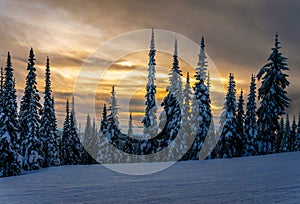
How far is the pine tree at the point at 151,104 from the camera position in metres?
42.6

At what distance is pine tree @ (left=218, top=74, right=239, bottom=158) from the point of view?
43.6 meters

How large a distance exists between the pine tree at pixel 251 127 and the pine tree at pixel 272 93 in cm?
994

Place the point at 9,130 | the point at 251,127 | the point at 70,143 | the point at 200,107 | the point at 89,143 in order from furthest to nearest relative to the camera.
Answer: the point at 89,143 → the point at 70,143 → the point at 251,127 → the point at 200,107 → the point at 9,130

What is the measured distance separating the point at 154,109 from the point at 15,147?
1998cm

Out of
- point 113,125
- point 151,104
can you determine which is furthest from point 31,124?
point 151,104

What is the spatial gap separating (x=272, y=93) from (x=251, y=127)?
15.2 metres

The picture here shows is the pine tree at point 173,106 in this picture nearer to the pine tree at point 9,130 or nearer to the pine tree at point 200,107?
the pine tree at point 200,107

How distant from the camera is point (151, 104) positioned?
143ft

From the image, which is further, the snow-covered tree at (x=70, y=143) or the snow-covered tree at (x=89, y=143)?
the snow-covered tree at (x=89, y=143)

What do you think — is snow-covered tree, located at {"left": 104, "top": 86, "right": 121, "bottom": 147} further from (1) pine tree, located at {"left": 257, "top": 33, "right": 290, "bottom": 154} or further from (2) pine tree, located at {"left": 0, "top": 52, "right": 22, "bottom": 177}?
(1) pine tree, located at {"left": 257, "top": 33, "right": 290, "bottom": 154}

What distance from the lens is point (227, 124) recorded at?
44.4 meters

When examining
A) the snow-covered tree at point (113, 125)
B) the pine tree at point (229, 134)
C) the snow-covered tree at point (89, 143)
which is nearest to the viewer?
the pine tree at point (229, 134)

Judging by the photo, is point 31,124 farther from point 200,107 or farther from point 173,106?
point 200,107

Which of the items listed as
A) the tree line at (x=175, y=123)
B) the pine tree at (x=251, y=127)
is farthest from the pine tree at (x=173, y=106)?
the pine tree at (x=251, y=127)
